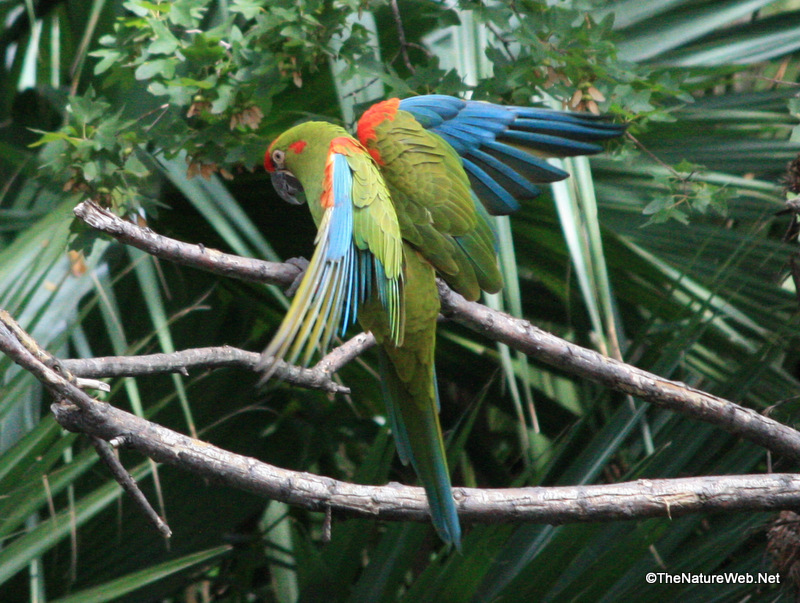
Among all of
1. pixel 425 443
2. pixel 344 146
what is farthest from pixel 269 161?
pixel 425 443

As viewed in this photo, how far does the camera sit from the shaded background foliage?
1.20 metres

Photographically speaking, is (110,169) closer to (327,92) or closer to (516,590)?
(327,92)

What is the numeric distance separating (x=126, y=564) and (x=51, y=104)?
1048mm

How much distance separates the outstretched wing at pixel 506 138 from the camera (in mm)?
Result: 1229

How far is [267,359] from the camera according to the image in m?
0.62

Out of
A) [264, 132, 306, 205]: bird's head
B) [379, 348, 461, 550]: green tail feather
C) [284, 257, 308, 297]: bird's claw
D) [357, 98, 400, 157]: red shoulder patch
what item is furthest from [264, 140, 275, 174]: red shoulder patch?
[379, 348, 461, 550]: green tail feather

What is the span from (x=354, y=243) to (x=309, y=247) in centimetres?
64

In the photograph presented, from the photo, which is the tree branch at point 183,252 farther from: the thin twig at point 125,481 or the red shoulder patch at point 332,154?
the thin twig at point 125,481

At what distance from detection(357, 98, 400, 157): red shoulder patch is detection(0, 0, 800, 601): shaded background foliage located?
0.07m

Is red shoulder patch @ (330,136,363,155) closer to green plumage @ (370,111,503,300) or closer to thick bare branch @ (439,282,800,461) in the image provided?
green plumage @ (370,111,503,300)

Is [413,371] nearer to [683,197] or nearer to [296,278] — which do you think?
[296,278]

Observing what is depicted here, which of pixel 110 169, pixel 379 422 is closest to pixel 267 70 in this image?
pixel 110 169

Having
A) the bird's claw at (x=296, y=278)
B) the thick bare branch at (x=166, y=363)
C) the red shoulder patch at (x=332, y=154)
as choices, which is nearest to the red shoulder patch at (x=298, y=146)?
the red shoulder patch at (x=332, y=154)

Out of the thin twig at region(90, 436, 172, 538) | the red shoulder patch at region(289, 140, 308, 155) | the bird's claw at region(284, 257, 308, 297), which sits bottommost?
the thin twig at region(90, 436, 172, 538)
